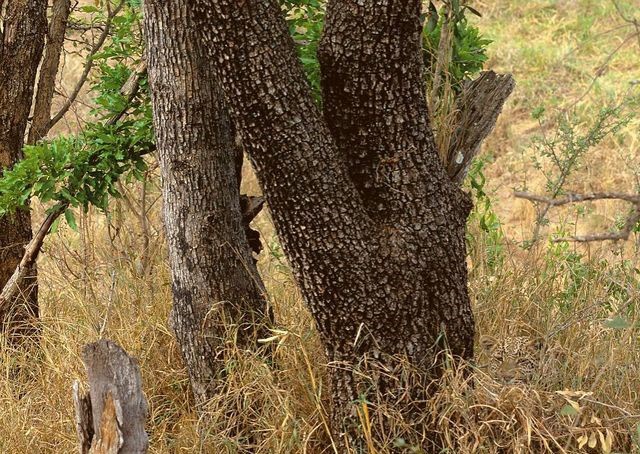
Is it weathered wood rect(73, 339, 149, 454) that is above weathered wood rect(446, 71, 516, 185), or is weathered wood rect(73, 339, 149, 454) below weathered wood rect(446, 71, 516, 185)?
below

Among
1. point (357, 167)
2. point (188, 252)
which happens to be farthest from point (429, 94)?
point (188, 252)

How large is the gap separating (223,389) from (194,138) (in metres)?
0.92

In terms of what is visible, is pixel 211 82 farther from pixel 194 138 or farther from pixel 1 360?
pixel 1 360

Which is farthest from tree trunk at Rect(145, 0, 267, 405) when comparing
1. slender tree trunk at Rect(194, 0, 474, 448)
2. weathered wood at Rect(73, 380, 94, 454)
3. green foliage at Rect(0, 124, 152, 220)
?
weathered wood at Rect(73, 380, 94, 454)

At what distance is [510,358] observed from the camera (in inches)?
128

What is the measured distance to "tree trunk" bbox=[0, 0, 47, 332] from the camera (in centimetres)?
400

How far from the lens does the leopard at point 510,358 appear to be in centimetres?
317

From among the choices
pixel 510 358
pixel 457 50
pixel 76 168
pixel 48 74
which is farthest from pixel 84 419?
pixel 48 74

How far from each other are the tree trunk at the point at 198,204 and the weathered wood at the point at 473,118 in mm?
818

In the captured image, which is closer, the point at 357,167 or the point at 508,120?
the point at 357,167

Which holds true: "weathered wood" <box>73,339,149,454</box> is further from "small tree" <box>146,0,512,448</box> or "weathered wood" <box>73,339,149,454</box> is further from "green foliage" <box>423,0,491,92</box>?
"green foliage" <box>423,0,491,92</box>

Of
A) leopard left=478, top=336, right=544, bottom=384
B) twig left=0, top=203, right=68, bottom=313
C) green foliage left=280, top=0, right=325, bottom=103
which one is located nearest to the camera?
leopard left=478, top=336, right=544, bottom=384

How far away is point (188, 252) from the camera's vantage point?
339 cm

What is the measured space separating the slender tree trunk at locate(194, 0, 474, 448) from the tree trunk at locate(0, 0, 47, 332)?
5.52 ft
